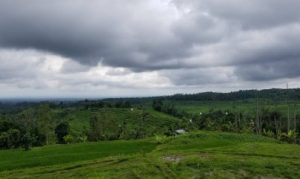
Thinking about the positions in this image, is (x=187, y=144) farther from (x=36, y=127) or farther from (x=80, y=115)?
(x=80, y=115)

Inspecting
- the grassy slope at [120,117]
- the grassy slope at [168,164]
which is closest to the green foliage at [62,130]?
the grassy slope at [120,117]

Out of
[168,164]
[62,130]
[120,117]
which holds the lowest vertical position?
[62,130]

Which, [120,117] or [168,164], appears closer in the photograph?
[168,164]

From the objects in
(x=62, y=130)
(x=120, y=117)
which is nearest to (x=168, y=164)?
(x=62, y=130)

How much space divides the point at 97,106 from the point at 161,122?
138 feet

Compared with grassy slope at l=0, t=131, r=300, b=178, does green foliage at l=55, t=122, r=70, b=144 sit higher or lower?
lower

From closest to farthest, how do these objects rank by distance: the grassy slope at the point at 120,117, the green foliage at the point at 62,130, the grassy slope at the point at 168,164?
1. the grassy slope at the point at 168,164
2. the green foliage at the point at 62,130
3. the grassy slope at the point at 120,117

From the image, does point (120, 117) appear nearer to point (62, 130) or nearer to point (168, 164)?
point (62, 130)

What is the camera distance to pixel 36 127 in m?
93.9

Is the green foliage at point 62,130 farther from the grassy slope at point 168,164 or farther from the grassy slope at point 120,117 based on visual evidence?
the grassy slope at point 168,164

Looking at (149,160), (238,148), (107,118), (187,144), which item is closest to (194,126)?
(107,118)

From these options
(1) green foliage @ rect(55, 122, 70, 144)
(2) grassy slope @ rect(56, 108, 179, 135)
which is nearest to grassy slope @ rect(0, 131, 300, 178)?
(1) green foliage @ rect(55, 122, 70, 144)

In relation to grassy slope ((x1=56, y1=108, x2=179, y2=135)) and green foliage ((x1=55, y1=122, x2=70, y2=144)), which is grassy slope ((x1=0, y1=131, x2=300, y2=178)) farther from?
grassy slope ((x1=56, y1=108, x2=179, y2=135))

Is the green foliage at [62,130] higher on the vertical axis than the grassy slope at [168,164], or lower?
lower
